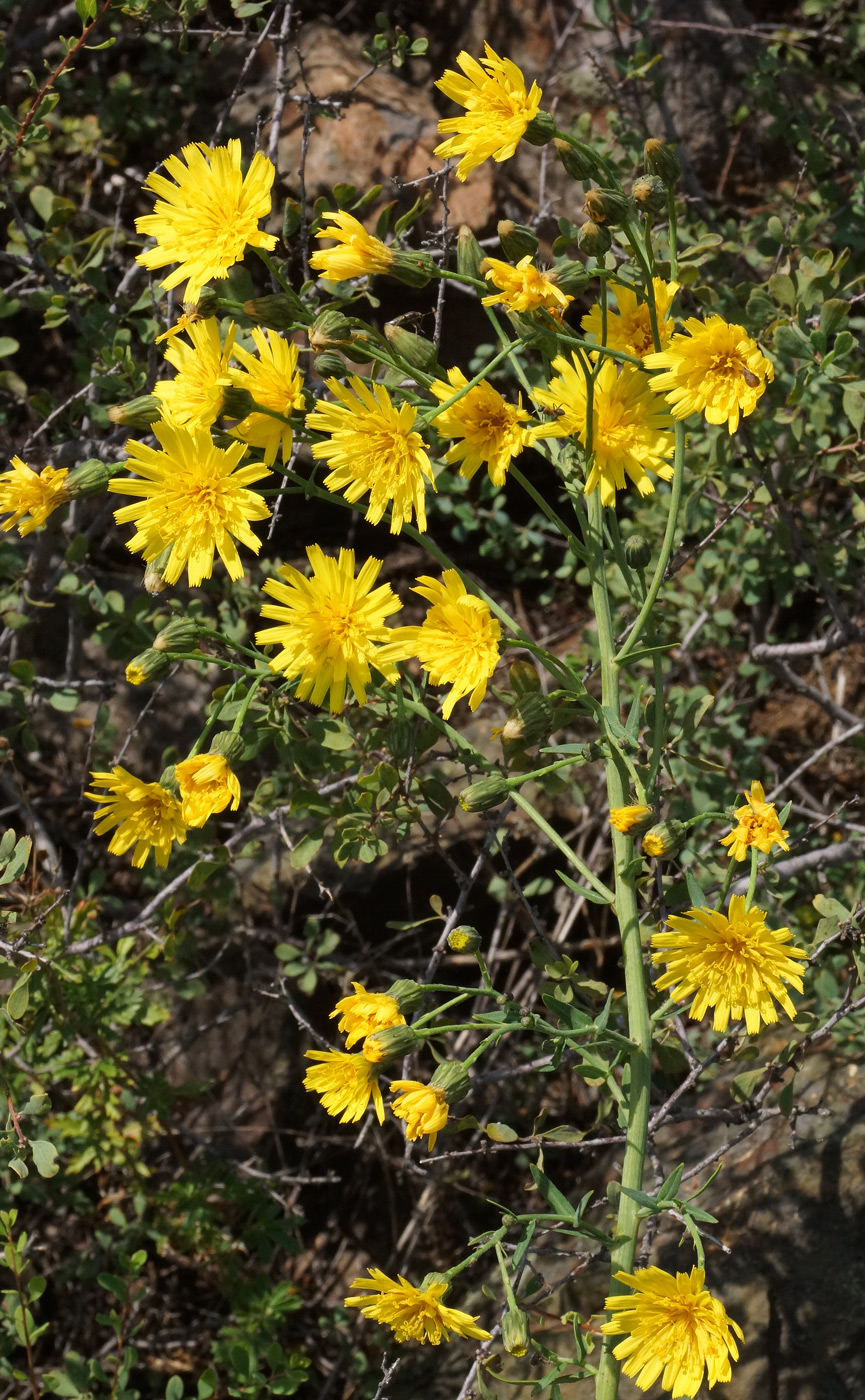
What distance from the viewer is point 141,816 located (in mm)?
1953

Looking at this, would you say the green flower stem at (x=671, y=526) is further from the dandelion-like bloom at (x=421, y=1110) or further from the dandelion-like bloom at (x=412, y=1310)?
the dandelion-like bloom at (x=412, y=1310)

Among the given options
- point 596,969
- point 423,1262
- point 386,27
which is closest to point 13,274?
point 386,27

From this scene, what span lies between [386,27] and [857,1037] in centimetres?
262

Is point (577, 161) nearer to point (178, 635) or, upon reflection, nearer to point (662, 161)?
point (662, 161)

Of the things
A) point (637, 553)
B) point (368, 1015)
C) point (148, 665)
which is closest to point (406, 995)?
point (368, 1015)

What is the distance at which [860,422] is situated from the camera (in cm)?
217

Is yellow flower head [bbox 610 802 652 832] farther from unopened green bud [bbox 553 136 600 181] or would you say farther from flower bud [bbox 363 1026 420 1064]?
unopened green bud [bbox 553 136 600 181]

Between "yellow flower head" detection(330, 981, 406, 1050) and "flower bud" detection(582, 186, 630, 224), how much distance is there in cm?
121

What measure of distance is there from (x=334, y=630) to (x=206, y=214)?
702 mm

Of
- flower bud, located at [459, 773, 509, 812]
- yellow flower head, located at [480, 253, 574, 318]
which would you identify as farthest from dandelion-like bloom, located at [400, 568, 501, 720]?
yellow flower head, located at [480, 253, 574, 318]

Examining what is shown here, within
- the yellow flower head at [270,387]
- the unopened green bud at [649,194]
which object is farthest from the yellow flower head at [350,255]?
the unopened green bud at [649,194]

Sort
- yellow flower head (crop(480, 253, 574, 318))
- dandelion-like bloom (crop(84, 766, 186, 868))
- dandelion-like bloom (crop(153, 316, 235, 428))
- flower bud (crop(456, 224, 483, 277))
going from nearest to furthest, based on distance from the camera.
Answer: yellow flower head (crop(480, 253, 574, 318))
dandelion-like bloom (crop(153, 316, 235, 428))
flower bud (crop(456, 224, 483, 277))
dandelion-like bloom (crop(84, 766, 186, 868))

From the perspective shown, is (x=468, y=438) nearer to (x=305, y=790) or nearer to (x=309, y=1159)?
(x=305, y=790)

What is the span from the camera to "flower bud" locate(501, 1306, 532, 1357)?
166cm
